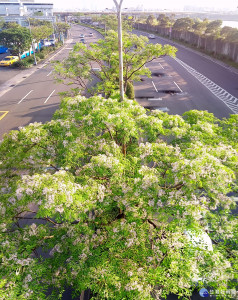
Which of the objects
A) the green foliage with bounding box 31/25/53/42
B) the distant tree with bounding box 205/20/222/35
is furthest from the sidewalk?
the distant tree with bounding box 205/20/222/35

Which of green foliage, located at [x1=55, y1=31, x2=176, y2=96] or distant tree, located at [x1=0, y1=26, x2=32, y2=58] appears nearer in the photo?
green foliage, located at [x1=55, y1=31, x2=176, y2=96]

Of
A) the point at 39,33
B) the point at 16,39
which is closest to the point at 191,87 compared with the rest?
the point at 16,39

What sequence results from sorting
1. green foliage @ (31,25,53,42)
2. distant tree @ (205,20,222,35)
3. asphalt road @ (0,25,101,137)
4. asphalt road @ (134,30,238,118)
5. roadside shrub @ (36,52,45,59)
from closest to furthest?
asphalt road @ (0,25,101,137), asphalt road @ (134,30,238,118), distant tree @ (205,20,222,35), green foliage @ (31,25,53,42), roadside shrub @ (36,52,45,59)

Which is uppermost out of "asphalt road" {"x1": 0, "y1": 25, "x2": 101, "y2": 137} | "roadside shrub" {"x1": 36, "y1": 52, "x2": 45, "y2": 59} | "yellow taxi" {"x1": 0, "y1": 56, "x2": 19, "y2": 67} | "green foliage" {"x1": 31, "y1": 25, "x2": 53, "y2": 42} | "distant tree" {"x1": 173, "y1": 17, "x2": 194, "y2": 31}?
"distant tree" {"x1": 173, "y1": 17, "x2": 194, "y2": 31}

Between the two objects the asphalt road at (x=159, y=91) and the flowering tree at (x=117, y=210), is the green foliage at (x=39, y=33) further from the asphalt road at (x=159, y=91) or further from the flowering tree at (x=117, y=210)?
the flowering tree at (x=117, y=210)

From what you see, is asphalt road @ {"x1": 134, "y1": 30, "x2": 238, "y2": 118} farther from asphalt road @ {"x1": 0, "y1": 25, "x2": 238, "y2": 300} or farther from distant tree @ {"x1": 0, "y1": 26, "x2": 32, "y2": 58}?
distant tree @ {"x1": 0, "y1": 26, "x2": 32, "y2": 58}

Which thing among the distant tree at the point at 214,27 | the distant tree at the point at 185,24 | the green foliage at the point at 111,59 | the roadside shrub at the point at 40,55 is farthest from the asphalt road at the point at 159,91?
the distant tree at the point at 185,24
